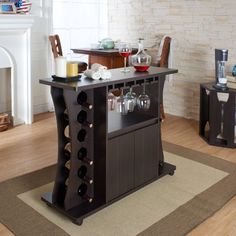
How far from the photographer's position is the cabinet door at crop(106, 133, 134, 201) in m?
2.50

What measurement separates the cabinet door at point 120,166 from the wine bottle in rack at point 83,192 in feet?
0.46

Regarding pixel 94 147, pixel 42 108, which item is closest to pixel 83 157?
pixel 94 147

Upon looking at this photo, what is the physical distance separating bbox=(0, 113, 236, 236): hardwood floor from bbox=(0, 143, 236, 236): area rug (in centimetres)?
9

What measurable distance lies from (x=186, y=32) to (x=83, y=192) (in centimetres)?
293

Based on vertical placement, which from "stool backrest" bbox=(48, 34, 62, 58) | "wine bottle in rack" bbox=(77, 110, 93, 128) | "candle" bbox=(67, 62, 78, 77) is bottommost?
"wine bottle in rack" bbox=(77, 110, 93, 128)

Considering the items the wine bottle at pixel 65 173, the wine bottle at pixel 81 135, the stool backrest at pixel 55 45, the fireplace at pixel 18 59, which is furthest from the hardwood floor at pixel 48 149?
the stool backrest at pixel 55 45

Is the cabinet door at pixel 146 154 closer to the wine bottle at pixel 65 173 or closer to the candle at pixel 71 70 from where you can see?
the wine bottle at pixel 65 173

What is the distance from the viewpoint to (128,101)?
8.71 ft

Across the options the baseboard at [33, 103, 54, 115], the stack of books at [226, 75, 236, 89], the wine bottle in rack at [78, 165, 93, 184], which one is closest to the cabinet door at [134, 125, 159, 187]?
the wine bottle in rack at [78, 165, 93, 184]

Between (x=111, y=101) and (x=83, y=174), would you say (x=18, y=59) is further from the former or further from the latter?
(x=83, y=174)

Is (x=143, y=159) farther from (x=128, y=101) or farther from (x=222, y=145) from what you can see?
(x=222, y=145)

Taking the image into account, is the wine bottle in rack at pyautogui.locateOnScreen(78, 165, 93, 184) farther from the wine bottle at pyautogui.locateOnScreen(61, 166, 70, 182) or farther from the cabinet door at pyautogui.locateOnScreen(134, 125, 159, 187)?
the cabinet door at pyautogui.locateOnScreen(134, 125, 159, 187)

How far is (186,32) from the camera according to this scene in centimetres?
470

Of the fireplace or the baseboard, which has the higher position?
the fireplace
